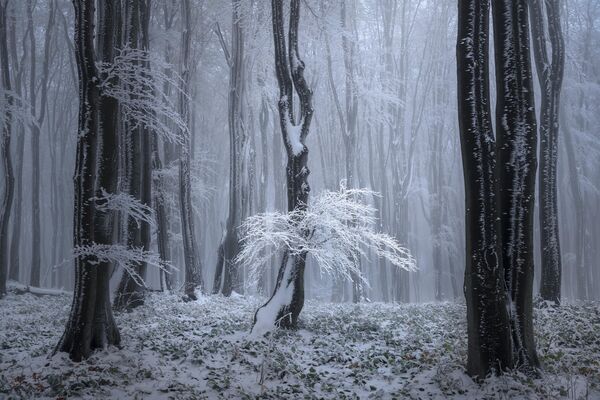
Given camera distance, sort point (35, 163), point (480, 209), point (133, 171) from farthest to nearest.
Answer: point (35, 163) < point (133, 171) < point (480, 209)

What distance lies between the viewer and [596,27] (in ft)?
82.2

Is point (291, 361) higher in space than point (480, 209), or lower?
lower

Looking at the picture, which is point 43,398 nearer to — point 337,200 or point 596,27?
point 337,200

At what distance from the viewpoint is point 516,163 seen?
6.24m

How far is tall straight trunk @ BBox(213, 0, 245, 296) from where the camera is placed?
1580cm

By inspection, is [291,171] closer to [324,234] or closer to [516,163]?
[324,234]

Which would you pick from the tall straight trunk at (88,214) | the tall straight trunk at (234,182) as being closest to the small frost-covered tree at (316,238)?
the tall straight trunk at (88,214)

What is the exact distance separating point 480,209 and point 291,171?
4974mm

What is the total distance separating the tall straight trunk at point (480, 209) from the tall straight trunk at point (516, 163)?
343mm

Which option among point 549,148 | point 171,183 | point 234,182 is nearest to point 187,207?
point 234,182

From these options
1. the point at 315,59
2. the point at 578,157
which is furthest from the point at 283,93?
the point at 578,157

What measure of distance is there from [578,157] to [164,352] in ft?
89.4

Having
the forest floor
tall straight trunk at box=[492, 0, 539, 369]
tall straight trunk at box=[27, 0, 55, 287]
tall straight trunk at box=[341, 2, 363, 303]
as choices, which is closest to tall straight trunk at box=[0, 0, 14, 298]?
tall straight trunk at box=[27, 0, 55, 287]

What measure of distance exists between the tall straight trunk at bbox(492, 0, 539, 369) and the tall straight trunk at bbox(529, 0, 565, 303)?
17.0 ft
